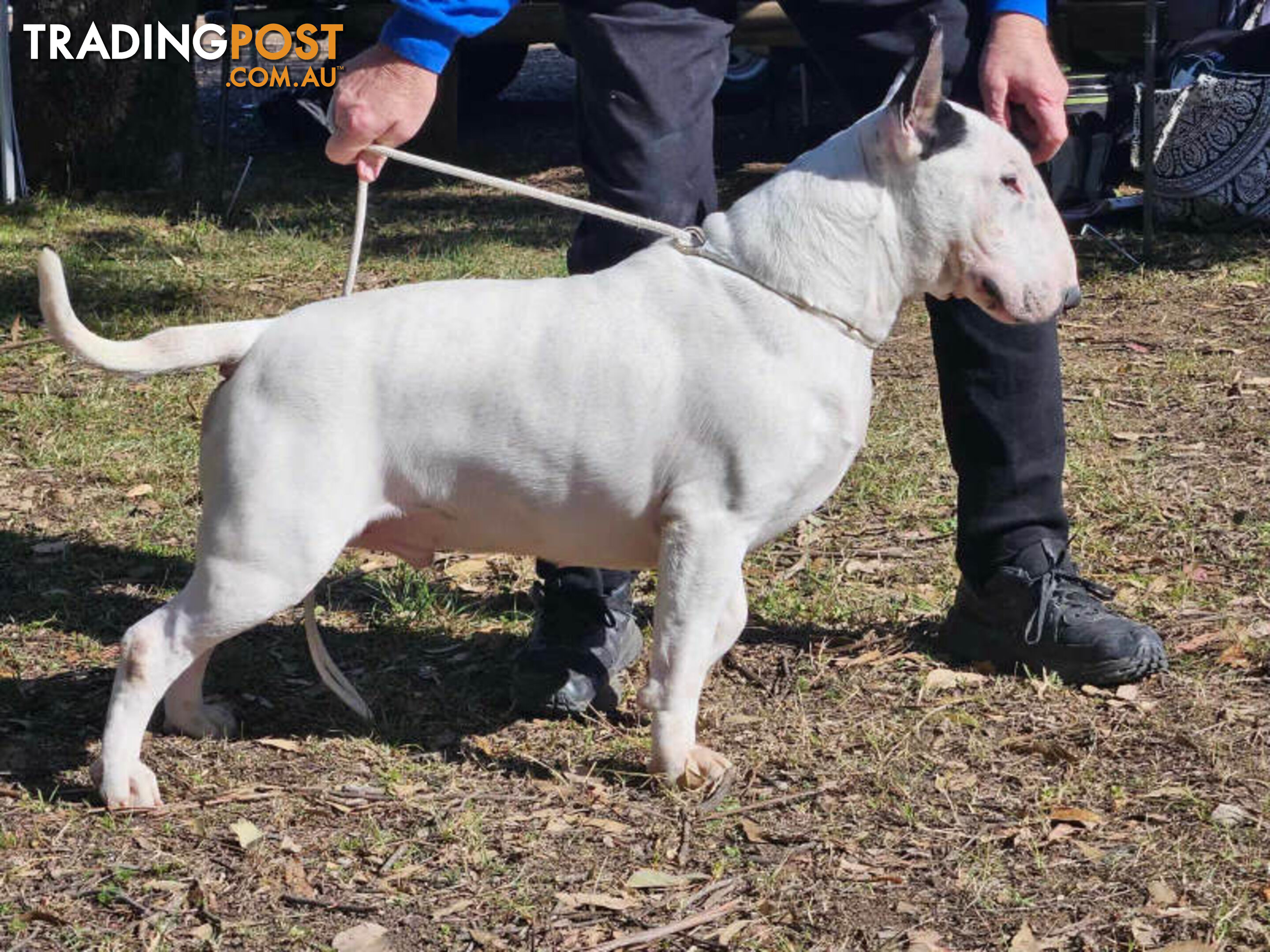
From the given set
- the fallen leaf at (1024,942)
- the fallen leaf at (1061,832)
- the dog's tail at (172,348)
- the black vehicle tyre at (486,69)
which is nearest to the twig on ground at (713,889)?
the fallen leaf at (1024,942)

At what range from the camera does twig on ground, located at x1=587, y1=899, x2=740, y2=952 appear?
2754 mm

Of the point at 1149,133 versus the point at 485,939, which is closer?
the point at 485,939

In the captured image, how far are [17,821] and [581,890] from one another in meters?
1.06

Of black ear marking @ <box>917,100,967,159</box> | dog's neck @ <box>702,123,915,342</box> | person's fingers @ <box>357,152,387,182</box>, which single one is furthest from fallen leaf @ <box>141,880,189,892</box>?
black ear marking @ <box>917,100,967,159</box>

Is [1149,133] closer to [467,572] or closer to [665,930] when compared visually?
[467,572]

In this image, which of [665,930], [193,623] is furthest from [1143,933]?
[193,623]

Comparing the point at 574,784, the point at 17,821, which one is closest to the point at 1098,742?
the point at 574,784

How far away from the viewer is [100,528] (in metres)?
4.76

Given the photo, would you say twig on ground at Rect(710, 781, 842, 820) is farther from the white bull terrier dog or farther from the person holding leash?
the person holding leash

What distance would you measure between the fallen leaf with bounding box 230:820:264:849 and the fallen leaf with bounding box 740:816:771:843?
88cm

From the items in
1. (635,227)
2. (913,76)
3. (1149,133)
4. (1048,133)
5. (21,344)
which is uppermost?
(913,76)

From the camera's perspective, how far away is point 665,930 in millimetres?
2801

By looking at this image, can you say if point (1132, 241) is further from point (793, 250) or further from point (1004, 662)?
point (793, 250)

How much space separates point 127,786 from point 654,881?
991 millimetres
